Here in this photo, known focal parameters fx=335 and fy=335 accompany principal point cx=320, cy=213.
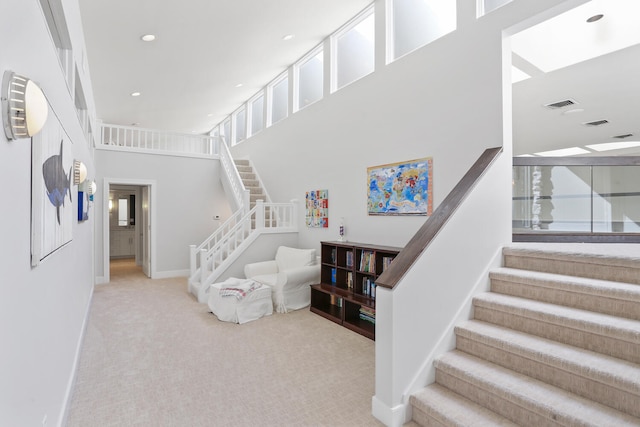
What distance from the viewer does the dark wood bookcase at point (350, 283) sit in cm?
412

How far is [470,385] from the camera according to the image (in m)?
2.18

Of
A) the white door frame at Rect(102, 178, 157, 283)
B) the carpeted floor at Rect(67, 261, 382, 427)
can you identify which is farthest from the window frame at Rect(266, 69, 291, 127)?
the carpeted floor at Rect(67, 261, 382, 427)

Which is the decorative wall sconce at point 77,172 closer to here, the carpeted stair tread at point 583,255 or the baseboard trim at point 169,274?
the carpeted stair tread at point 583,255

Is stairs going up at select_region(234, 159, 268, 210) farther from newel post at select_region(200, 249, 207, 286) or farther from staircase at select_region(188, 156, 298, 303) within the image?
newel post at select_region(200, 249, 207, 286)

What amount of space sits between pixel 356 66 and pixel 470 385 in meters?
4.78

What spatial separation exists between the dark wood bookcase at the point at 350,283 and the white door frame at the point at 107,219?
421 centimetres

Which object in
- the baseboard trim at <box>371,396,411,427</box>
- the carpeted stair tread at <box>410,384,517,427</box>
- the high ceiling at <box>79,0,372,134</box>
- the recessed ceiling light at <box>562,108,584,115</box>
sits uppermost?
the high ceiling at <box>79,0,372,134</box>

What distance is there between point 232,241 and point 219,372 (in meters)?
3.55

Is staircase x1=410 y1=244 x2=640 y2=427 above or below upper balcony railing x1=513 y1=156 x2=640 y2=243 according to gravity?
below

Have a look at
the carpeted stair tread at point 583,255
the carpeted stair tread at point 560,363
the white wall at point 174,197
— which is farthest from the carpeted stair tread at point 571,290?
the white wall at point 174,197

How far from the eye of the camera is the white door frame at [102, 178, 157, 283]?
6.73 meters

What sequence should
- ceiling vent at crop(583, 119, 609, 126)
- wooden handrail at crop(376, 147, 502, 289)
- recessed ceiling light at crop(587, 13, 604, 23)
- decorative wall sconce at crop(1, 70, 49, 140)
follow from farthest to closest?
1. ceiling vent at crop(583, 119, 609, 126)
2. recessed ceiling light at crop(587, 13, 604, 23)
3. wooden handrail at crop(376, 147, 502, 289)
4. decorative wall sconce at crop(1, 70, 49, 140)

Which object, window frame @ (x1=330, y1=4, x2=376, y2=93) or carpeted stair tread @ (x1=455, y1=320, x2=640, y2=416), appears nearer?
carpeted stair tread @ (x1=455, y1=320, x2=640, y2=416)

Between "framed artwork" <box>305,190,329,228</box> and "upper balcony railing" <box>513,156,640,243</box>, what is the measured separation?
9.46 ft
